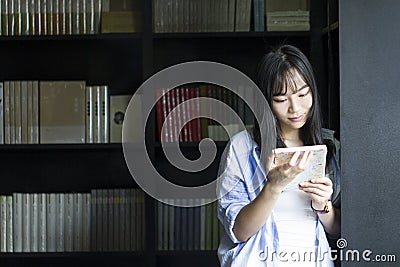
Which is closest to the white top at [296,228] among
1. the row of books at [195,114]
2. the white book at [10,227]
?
the row of books at [195,114]

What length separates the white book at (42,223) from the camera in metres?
2.57

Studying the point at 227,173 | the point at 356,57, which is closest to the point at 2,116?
the point at 227,173

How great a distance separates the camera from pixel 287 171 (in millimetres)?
1357

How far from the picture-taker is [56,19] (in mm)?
2504

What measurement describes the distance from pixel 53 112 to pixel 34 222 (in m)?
0.38

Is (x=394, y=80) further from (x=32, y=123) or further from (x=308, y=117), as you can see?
(x=32, y=123)

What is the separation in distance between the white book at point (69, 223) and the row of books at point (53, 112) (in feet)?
0.69

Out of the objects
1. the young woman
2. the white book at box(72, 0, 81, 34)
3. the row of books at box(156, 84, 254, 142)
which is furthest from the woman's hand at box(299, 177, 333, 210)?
the white book at box(72, 0, 81, 34)

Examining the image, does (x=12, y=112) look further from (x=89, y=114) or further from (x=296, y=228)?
(x=296, y=228)

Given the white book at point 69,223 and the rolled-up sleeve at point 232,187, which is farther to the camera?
the white book at point 69,223

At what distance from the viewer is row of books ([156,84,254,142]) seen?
2492 millimetres

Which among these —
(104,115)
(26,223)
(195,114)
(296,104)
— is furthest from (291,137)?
(26,223)

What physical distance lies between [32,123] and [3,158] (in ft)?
0.83

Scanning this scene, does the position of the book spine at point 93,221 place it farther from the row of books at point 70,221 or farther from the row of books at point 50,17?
the row of books at point 50,17
